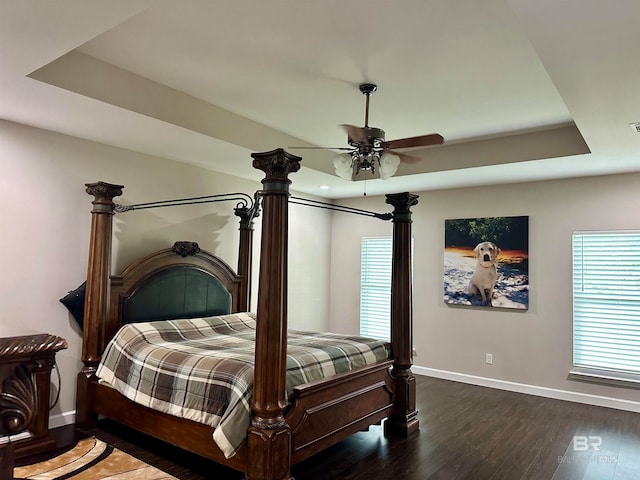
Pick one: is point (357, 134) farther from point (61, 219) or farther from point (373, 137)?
point (61, 219)

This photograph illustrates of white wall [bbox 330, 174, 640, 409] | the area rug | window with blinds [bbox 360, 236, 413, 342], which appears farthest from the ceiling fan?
window with blinds [bbox 360, 236, 413, 342]

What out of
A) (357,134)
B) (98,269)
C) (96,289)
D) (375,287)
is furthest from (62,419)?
(375,287)

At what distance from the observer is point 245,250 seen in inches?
208

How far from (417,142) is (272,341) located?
66.7 inches

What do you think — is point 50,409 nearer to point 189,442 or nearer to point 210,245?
point 189,442

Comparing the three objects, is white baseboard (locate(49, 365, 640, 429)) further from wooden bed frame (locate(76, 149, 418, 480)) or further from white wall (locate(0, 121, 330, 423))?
wooden bed frame (locate(76, 149, 418, 480))

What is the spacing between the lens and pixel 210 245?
520cm

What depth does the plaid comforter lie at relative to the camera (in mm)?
2746

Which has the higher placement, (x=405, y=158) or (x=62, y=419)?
(x=405, y=158)

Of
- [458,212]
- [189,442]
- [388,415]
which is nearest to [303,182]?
[458,212]

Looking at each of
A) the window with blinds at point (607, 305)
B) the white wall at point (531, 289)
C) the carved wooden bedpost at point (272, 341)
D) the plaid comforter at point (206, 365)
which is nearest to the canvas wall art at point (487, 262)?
the white wall at point (531, 289)

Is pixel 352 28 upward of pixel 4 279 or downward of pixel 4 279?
upward

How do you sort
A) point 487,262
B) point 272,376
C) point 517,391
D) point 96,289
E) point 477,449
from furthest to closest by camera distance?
point 487,262 < point 517,391 < point 96,289 < point 477,449 < point 272,376

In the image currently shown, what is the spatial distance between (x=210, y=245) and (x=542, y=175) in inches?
152
